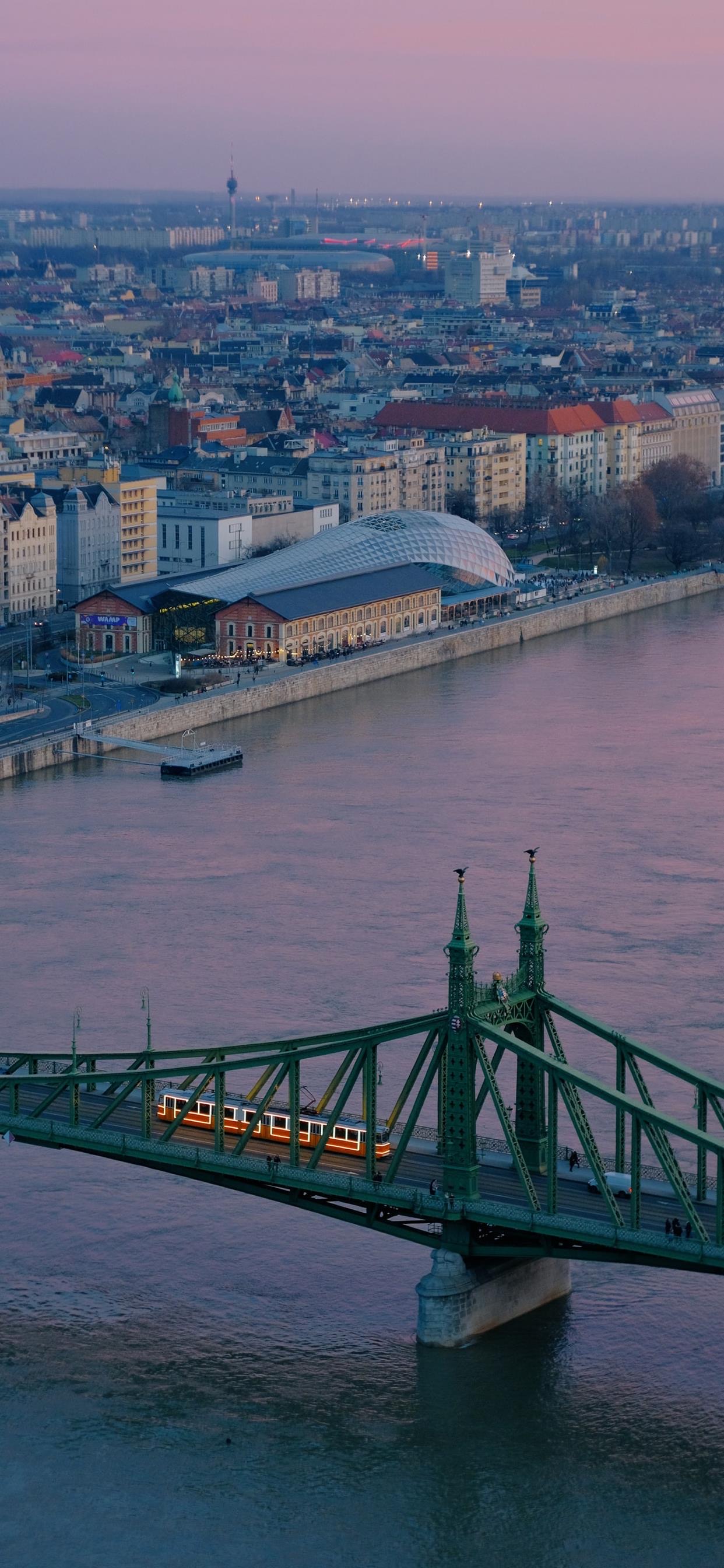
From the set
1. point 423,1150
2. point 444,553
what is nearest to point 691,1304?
point 423,1150

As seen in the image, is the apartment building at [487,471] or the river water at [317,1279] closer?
the river water at [317,1279]

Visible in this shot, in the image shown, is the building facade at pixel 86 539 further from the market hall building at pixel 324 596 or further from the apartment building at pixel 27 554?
the market hall building at pixel 324 596

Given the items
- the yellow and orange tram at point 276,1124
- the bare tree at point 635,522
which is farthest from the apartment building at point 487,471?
the yellow and orange tram at point 276,1124

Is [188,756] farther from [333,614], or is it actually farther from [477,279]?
[477,279]

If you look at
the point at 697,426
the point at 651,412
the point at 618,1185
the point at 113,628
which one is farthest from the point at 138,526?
the point at 618,1185

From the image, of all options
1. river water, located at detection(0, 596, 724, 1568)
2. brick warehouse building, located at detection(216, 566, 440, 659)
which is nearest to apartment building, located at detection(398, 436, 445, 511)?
brick warehouse building, located at detection(216, 566, 440, 659)

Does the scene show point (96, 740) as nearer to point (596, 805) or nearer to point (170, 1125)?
point (596, 805)
